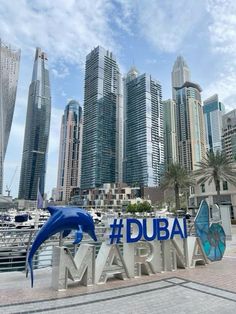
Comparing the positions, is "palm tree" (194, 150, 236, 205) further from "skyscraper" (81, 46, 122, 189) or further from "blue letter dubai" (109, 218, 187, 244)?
"skyscraper" (81, 46, 122, 189)

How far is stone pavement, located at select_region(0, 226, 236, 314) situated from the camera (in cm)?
577

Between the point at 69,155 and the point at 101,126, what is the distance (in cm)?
3942

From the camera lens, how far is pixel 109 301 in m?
6.28

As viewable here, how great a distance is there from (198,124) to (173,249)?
15143cm

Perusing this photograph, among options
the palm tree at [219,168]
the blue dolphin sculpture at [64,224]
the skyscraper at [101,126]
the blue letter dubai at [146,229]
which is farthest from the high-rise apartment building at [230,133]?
the blue dolphin sculpture at [64,224]

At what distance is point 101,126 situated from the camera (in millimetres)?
150875

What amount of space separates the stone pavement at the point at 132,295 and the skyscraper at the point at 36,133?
137246mm

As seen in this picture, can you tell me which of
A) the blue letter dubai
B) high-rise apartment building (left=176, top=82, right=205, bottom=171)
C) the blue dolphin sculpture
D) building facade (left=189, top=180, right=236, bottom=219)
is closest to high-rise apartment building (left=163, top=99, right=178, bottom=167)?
high-rise apartment building (left=176, top=82, right=205, bottom=171)

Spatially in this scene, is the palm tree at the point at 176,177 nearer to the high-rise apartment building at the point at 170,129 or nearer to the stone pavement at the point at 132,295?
the stone pavement at the point at 132,295

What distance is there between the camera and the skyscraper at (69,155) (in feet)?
588

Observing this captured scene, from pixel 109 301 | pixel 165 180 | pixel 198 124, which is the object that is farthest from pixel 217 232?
pixel 198 124

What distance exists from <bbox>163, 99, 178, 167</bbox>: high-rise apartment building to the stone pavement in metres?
151

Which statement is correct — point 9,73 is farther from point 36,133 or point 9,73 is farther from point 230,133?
point 230,133

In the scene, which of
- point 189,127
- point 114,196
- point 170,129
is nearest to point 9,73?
point 114,196
